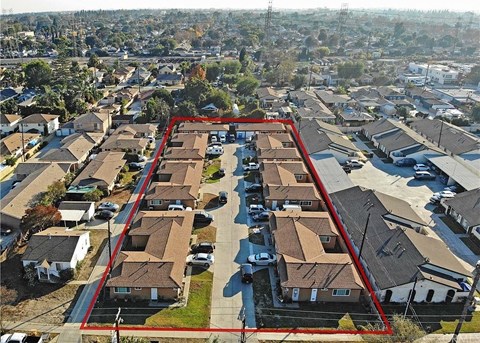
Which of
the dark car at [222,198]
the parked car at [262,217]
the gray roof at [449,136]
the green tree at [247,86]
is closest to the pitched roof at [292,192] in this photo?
the parked car at [262,217]

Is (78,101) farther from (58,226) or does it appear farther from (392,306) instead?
(392,306)

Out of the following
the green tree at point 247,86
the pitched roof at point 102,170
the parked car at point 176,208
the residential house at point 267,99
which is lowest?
the parked car at point 176,208

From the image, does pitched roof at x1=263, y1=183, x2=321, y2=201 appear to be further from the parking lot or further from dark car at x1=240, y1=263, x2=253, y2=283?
dark car at x1=240, y1=263, x2=253, y2=283

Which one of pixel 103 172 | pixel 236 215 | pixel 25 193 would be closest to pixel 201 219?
pixel 236 215

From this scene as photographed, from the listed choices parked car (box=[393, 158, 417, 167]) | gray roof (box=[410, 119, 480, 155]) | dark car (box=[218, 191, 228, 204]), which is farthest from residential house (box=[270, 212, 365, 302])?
gray roof (box=[410, 119, 480, 155])

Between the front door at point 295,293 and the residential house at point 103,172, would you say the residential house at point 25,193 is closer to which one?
the residential house at point 103,172

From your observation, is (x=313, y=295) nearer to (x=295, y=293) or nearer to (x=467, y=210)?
(x=295, y=293)

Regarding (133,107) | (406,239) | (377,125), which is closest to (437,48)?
(377,125)
